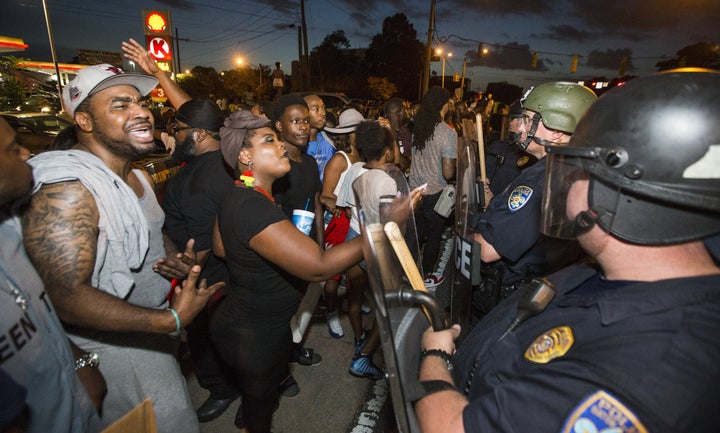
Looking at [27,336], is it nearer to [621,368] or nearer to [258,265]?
[258,265]

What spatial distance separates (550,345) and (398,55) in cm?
5721

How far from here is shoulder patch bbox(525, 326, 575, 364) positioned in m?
1.10

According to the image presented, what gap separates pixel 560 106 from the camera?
279 cm

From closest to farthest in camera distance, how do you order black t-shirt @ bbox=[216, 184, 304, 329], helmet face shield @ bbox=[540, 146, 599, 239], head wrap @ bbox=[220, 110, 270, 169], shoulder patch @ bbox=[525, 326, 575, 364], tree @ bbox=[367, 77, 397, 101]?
shoulder patch @ bbox=[525, 326, 575, 364], helmet face shield @ bbox=[540, 146, 599, 239], black t-shirt @ bbox=[216, 184, 304, 329], head wrap @ bbox=[220, 110, 270, 169], tree @ bbox=[367, 77, 397, 101]

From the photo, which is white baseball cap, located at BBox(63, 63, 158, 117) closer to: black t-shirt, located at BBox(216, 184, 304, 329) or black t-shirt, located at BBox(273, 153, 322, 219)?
black t-shirt, located at BBox(216, 184, 304, 329)

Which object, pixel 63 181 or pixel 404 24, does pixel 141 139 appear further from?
pixel 404 24

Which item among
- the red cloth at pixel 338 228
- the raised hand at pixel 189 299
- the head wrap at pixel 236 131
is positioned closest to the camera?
the raised hand at pixel 189 299

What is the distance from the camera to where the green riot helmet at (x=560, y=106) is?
108 inches

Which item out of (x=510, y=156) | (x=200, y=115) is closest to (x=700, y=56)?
(x=510, y=156)

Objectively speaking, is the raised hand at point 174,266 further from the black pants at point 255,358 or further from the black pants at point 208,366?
the black pants at point 208,366

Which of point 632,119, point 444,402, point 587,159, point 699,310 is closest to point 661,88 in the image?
point 632,119

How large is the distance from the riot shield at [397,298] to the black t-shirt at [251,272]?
75 centimetres

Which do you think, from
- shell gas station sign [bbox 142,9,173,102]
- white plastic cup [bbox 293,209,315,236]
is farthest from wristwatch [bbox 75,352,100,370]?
shell gas station sign [bbox 142,9,173,102]

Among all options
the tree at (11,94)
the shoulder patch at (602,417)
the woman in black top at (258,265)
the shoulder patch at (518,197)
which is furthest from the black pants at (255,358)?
the tree at (11,94)
